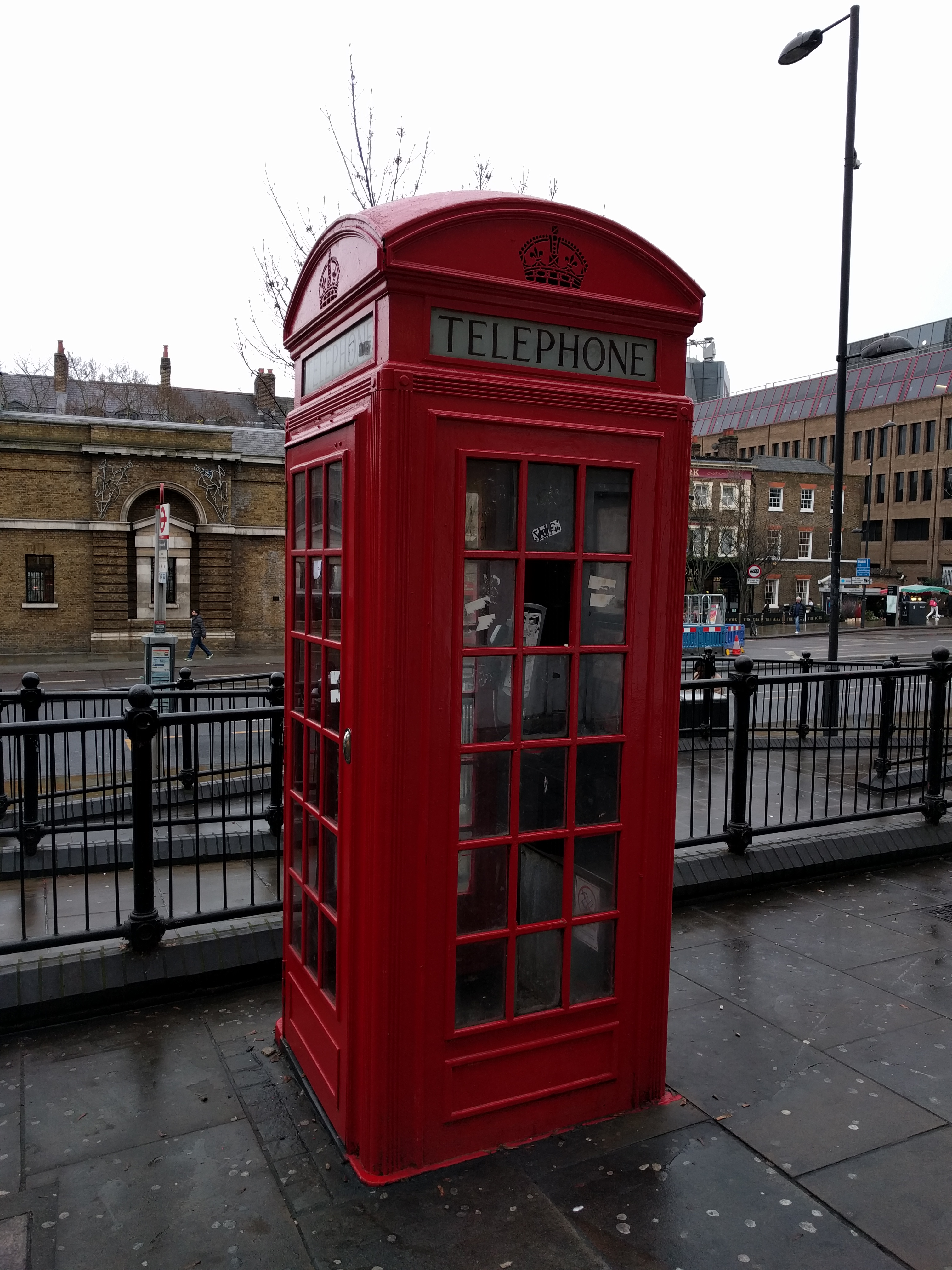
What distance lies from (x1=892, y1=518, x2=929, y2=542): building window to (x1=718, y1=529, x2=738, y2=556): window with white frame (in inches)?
870

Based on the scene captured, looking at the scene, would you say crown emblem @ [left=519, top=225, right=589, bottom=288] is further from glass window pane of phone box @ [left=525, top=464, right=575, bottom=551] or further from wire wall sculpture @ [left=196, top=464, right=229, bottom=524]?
wire wall sculpture @ [left=196, top=464, right=229, bottom=524]

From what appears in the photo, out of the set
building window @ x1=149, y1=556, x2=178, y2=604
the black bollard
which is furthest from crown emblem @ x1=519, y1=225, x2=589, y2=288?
building window @ x1=149, y1=556, x2=178, y2=604

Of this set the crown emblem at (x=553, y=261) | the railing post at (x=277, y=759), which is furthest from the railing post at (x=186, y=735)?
the crown emblem at (x=553, y=261)

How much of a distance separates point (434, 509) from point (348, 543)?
34cm

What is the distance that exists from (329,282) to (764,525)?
52372 mm

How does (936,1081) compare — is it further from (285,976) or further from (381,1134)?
(285,976)

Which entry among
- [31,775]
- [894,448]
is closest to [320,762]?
[31,775]

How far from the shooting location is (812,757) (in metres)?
8.77

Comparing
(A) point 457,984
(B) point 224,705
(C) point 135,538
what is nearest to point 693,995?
(A) point 457,984

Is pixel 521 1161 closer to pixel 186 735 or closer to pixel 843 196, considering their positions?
pixel 186 735

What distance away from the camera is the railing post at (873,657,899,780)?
816cm

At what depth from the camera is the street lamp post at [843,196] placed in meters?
12.5

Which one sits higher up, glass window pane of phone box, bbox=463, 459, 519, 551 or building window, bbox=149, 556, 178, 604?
glass window pane of phone box, bbox=463, 459, 519, 551

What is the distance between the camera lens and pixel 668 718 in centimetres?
335
